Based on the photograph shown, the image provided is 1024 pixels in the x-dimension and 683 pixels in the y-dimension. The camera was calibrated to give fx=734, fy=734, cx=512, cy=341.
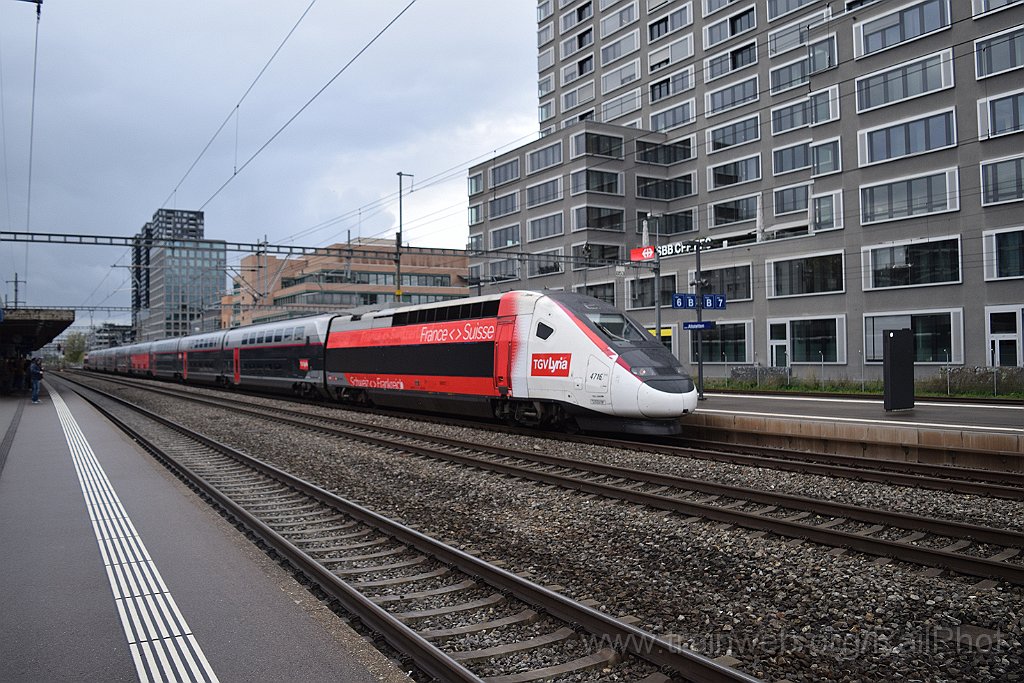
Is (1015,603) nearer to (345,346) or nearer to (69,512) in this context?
(69,512)

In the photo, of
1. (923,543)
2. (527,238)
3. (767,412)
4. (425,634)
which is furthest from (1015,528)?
(527,238)

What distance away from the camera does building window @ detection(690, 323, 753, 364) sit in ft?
152

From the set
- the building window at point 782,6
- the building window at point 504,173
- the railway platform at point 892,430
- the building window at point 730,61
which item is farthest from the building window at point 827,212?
the building window at point 504,173

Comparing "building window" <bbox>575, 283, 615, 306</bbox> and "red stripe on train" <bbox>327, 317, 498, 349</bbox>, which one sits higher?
"building window" <bbox>575, 283, 615, 306</bbox>

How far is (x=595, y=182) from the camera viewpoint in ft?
192

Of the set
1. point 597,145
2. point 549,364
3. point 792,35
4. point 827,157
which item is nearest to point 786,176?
point 792,35

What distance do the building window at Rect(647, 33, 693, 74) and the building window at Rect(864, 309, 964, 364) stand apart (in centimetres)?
3145

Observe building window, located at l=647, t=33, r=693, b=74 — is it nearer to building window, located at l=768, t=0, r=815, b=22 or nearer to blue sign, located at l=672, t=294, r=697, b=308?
building window, located at l=768, t=0, r=815, b=22

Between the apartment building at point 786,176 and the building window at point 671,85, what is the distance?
0.15 metres

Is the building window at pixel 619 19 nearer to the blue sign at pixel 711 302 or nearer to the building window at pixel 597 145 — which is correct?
the building window at pixel 597 145

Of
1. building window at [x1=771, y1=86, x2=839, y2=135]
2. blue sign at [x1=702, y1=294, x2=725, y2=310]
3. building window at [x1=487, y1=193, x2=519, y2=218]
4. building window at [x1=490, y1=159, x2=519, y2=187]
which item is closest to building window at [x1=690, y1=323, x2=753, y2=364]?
building window at [x1=771, y1=86, x2=839, y2=135]

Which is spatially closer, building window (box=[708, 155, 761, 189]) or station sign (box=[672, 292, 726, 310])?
station sign (box=[672, 292, 726, 310])

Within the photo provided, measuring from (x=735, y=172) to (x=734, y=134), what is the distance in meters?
2.93

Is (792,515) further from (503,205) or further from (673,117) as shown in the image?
(503,205)
